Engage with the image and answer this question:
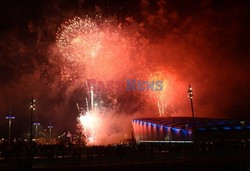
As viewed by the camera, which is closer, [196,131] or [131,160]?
[131,160]

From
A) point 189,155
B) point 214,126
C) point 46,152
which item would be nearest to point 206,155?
point 189,155

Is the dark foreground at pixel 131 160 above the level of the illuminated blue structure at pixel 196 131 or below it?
below

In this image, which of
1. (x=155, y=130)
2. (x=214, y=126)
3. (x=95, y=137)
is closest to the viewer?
(x=214, y=126)

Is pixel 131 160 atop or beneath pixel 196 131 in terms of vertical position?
beneath

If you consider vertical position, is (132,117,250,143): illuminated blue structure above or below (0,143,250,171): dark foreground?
above

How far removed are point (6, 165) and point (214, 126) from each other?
32966 millimetres

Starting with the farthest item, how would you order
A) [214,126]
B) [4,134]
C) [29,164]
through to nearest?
1. [4,134]
2. [214,126]
3. [29,164]

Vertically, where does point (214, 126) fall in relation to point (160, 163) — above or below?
above

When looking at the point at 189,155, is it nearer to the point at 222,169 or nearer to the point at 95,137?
the point at 222,169

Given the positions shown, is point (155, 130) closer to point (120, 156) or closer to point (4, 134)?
point (120, 156)

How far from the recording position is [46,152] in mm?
24578

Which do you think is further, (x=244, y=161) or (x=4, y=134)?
(x=4, y=134)

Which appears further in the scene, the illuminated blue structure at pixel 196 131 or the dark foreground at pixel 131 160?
Result: the illuminated blue structure at pixel 196 131

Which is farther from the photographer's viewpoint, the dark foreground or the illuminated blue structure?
the illuminated blue structure
